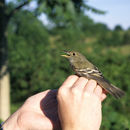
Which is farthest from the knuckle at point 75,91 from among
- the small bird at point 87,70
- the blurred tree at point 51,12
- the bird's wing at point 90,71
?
the blurred tree at point 51,12

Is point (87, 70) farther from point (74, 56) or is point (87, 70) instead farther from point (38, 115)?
point (38, 115)

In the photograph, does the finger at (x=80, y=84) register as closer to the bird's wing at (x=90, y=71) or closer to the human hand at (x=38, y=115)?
the human hand at (x=38, y=115)

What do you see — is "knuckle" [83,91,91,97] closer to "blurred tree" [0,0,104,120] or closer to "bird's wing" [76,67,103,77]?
"bird's wing" [76,67,103,77]

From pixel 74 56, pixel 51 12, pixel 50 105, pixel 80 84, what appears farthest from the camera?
pixel 51 12

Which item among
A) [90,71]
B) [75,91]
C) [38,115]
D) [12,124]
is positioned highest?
[75,91]

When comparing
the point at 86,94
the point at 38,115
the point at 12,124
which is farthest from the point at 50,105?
the point at 86,94

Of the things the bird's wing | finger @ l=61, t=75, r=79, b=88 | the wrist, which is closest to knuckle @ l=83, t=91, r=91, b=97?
finger @ l=61, t=75, r=79, b=88

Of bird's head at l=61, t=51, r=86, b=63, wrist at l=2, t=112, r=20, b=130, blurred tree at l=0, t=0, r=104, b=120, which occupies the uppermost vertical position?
blurred tree at l=0, t=0, r=104, b=120
